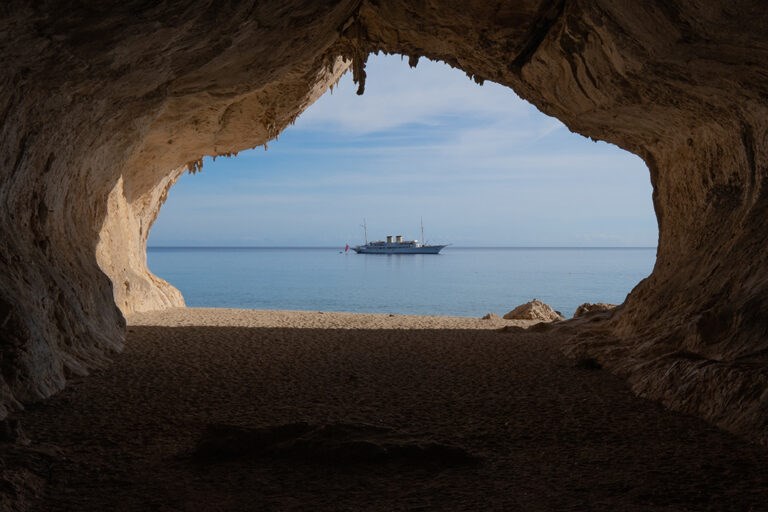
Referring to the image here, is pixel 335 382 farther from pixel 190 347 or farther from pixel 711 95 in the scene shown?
pixel 711 95

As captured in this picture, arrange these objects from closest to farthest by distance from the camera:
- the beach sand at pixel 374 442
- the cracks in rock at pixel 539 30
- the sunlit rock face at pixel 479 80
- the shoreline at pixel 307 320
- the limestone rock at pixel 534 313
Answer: the beach sand at pixel 374 442 → the sunlit rock face at pixel 479 80 → the cracks in rock at pixel 539 30 → the shoreline at pixel 307 320 → the limestone rock at pixel 534 313

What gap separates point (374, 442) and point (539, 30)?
598cm

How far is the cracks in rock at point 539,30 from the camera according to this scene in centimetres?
774

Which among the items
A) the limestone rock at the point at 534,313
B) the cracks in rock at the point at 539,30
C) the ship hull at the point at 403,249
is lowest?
the limestone rock at the point at 534,313

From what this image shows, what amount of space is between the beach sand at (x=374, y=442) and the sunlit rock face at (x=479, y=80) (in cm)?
54

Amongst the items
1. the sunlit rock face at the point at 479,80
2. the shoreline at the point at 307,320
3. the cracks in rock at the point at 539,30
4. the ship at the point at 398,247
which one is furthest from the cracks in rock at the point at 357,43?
the ship at the point at 398,247

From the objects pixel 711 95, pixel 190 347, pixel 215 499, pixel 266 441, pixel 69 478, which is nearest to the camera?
pixel 215 499

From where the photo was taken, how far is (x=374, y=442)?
15.0 ft

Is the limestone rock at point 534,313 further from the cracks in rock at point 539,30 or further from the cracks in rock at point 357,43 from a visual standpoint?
the cracks in rock at point 357,43

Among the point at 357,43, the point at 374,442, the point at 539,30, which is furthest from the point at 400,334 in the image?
the point at 374,442

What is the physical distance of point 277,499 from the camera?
3.81 metres

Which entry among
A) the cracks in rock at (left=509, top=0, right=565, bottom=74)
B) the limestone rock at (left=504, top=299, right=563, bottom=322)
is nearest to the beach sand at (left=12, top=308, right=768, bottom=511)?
the cracks in rock at (left=509, top=0, right=565, bottom=74)

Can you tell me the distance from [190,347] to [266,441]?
5.58 meters

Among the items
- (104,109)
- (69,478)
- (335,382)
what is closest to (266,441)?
(69,478)
